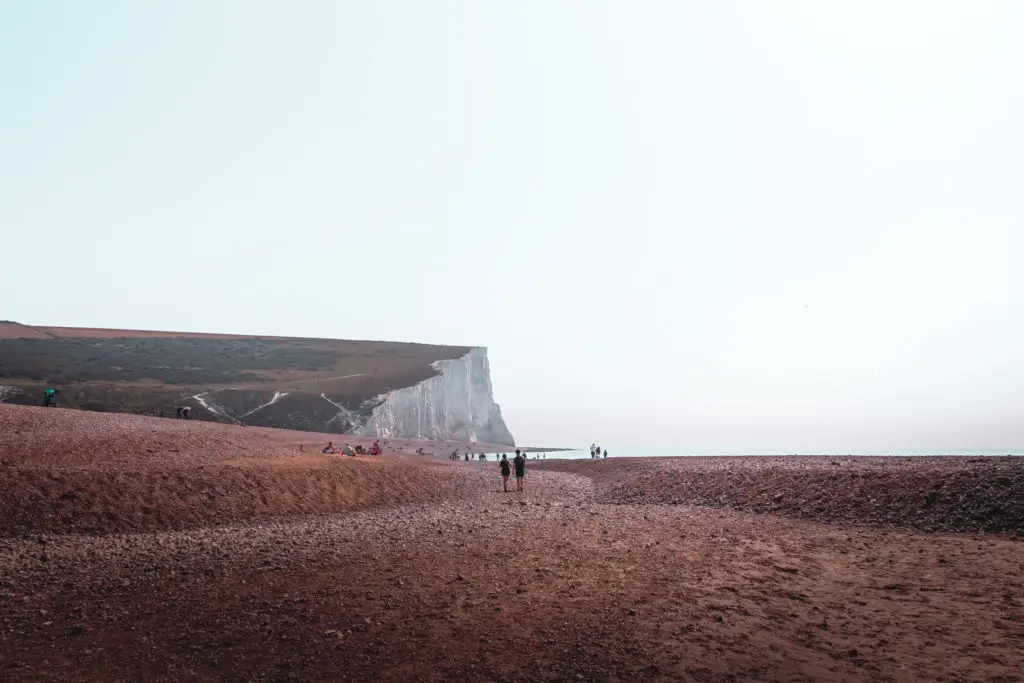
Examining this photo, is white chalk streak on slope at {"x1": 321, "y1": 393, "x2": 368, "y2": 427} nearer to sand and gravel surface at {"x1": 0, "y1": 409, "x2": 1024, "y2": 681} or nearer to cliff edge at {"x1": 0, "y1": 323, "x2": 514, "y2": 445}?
cliff edge at {"x1": 0, "y1": 323, "x2": 514, "y2": 445}

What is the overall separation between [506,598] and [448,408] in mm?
105486

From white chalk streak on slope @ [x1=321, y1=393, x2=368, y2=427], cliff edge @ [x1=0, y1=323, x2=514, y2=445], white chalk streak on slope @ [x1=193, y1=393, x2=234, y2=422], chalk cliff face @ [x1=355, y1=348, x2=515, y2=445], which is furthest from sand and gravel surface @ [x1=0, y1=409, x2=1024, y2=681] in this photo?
chalk cliff face @ [x1=355, y1=348, x2=515, y2=445]

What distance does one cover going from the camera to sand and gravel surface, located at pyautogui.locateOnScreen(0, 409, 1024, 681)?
8.83 metres

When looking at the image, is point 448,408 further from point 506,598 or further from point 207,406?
point 506,598

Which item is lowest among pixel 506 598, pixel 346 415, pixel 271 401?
pixel 506 598

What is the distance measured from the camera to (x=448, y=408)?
116 metres

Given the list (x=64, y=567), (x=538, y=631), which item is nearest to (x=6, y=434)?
(x=64, y=567)

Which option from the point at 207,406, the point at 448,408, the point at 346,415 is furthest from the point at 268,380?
the point at 448,408

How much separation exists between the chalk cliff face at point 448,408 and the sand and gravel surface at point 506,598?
231 feet

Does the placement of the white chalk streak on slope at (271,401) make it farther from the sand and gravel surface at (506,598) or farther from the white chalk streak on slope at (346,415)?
the sand and gravel surface at (506,598)

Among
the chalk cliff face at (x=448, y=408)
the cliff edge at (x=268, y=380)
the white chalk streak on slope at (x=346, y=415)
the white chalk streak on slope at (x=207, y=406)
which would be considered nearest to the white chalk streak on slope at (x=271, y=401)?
the cliff edge at (x=268, y=380)

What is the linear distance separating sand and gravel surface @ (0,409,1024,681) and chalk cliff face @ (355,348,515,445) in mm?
70410

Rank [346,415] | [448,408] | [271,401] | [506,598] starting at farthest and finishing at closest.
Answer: [448,408], [346,415], [271,401], [506,598]

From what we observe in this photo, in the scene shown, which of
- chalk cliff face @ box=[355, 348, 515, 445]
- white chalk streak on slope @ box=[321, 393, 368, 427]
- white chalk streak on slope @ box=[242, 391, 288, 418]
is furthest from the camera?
chalk cliff face @ box=[355, 348, 515, 445]
